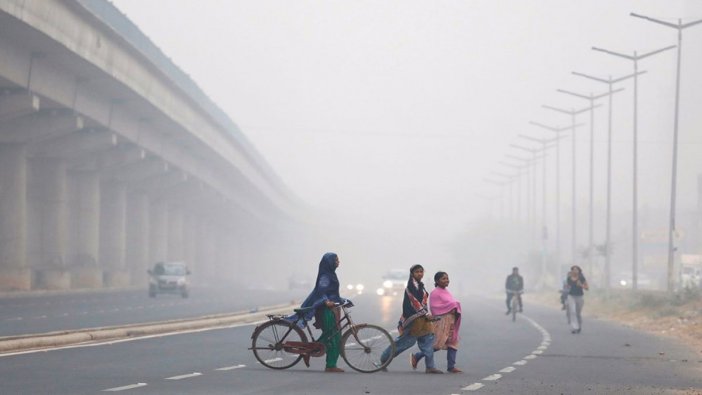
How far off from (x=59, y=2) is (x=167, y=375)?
1127 inches

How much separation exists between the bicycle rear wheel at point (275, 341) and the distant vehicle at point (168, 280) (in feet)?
157

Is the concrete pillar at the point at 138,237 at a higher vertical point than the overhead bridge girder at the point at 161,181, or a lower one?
lower

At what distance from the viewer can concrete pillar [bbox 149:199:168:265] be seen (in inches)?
3986

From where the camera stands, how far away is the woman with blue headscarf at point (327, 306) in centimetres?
2067

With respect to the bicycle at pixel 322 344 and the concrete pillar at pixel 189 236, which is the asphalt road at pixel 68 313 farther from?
the concrete pillar at pixel 189 236

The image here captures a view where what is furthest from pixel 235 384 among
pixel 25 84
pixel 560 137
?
pixel 560 137

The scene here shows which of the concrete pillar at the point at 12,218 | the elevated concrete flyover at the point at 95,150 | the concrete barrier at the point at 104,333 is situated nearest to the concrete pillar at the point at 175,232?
the elevated concrete flyover at the point at 95,150

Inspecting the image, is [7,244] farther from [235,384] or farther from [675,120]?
[235,384]

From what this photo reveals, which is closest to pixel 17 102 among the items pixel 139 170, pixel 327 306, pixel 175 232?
pixel 139 170

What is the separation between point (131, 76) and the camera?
5897 cm

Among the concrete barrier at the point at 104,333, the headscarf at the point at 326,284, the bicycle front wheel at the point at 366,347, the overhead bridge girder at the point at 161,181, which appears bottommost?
the concrete barrier at the point at 104,333

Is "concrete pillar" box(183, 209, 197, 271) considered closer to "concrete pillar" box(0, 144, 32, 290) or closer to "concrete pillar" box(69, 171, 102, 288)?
"concrete pillar" box(69, 171, 102, 288)

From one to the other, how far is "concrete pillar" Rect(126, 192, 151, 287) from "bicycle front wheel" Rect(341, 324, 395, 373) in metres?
73.9

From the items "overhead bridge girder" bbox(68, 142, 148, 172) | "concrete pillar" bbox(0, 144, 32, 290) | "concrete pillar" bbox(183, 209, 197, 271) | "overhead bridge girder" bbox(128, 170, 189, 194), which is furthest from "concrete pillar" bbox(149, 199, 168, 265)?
"concrete pillar" bbox(0, 144, 32, 290)
